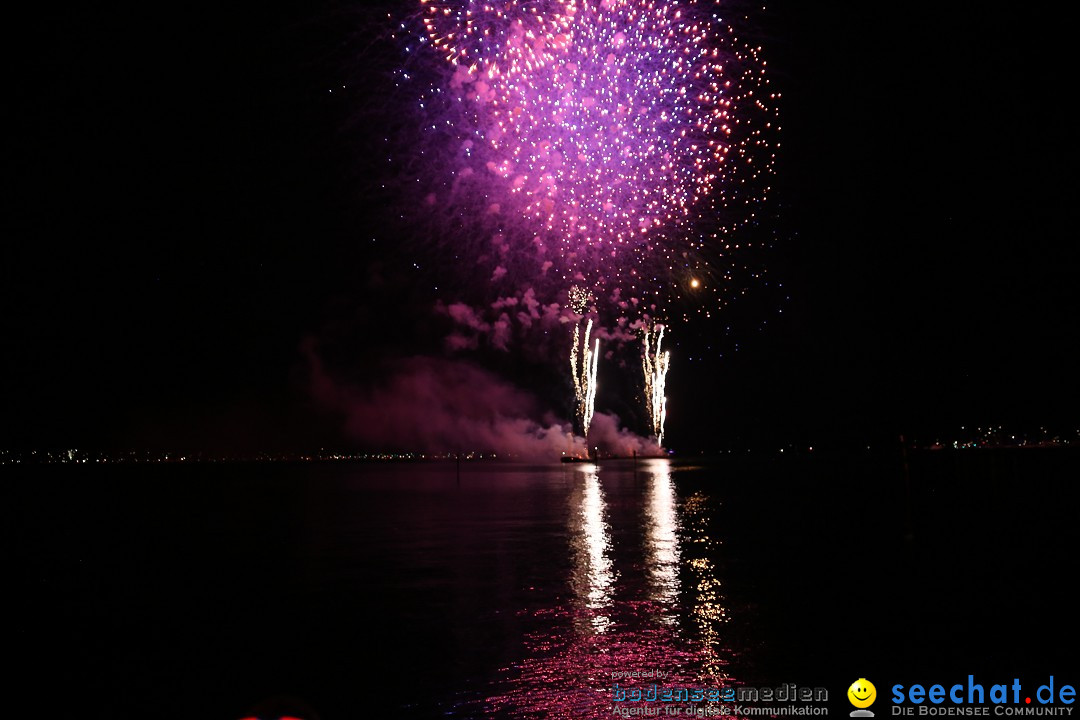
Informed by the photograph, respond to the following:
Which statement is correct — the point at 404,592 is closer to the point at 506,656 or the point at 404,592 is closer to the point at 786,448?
the point at 506,656

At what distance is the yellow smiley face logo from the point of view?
5503 mm

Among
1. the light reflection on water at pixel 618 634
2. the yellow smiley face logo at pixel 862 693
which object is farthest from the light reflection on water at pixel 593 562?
the yellow smiley face logo at pixel 862 693

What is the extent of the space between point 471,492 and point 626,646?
23129 mm

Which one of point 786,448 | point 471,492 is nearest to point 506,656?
point 471,492

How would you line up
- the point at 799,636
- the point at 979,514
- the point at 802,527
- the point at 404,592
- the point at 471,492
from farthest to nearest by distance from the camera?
the point at 471,492, the point at 979,514, the point at 802,527, the point at 404,592, the point at 799,636

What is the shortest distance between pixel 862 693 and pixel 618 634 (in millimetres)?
2225

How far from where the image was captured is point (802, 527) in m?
15.8

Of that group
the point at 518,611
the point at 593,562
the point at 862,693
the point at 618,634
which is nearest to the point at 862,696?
the point at 862,693

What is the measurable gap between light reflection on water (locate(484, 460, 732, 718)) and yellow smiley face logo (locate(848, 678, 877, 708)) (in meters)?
0.86

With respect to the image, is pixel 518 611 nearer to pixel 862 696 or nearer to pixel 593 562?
pixel 593 562

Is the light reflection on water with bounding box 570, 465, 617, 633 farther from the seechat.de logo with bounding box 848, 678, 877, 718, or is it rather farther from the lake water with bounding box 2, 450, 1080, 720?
the seechat.de logo with bounding box 848, 678, 877, 718

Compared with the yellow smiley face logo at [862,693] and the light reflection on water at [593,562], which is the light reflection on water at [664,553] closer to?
the light reflection on water at [593,562]

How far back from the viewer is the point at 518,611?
27.1 ft

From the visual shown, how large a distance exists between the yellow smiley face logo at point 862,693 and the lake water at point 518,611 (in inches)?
3.7
